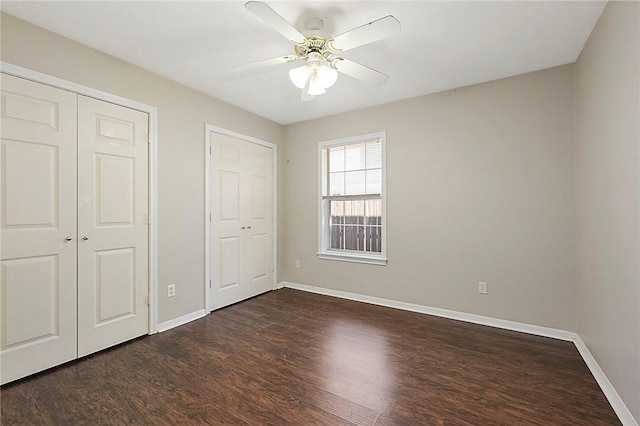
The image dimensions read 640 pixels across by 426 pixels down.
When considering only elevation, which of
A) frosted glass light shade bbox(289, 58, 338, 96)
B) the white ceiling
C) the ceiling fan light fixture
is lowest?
the ceiling fan light fixture

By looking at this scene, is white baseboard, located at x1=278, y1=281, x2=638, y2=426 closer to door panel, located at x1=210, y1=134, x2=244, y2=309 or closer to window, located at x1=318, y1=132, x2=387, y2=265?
window, located at x1=318, y1=132, x2=387, y2=265

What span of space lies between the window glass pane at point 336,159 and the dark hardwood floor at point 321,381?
6.97 feet

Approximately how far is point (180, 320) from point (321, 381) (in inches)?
69.9

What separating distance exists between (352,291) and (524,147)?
2.49 metres

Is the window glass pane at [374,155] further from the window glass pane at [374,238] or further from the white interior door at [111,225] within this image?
the white interior door at [111,225]

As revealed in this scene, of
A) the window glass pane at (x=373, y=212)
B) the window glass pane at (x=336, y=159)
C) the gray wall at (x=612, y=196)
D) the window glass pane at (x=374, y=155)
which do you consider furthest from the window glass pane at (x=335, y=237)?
the gray wall at (x=612, y=196)

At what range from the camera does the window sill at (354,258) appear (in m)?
3.60

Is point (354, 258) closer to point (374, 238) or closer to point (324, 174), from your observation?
point (374, 238)

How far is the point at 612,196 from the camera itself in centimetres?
178

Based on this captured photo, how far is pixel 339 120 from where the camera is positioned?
392 cm

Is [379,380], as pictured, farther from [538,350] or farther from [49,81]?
[49,81]

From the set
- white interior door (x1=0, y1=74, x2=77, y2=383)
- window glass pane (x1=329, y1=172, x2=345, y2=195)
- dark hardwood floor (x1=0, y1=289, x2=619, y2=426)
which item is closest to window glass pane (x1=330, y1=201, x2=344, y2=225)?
window glass pane (x1=329, y1=172, x2=345, y2=195)

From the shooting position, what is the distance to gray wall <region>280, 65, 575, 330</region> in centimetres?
264

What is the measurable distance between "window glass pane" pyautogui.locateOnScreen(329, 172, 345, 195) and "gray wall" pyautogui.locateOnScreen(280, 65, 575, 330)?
1.82 feet
